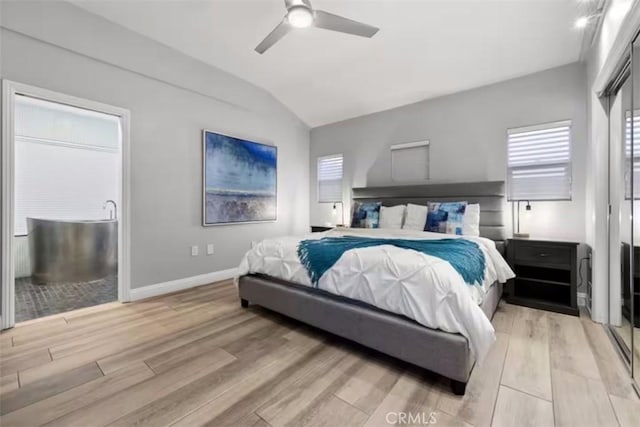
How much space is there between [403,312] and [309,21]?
7.35 feet

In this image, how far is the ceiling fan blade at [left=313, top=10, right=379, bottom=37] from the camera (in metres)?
2.13

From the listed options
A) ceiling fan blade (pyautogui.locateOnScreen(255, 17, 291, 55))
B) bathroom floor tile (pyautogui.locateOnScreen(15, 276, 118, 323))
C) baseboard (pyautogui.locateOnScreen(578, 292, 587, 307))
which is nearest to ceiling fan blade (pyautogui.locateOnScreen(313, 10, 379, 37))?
ceiling fan blade (pyautogui.locateOnScreen(255, 17, 291, 55))

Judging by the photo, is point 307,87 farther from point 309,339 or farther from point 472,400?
point 472,400

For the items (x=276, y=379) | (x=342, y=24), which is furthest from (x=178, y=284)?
(x=342, y=24)

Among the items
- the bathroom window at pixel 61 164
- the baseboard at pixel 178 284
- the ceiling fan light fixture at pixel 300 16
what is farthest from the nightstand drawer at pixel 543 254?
the bathroom window at pixel 61 164

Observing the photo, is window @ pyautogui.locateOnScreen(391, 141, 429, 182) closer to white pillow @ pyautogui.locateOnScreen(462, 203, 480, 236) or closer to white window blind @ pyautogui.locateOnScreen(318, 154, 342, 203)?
white pillow @ pyautogui.locateOnScreen(462, 203, 480, 236)

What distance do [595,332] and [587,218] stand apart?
1255 millimetres

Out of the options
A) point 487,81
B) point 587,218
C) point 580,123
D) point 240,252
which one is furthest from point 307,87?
point 587,218

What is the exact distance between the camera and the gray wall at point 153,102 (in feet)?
8.13

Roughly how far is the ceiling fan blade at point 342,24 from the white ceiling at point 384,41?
0.46 meters

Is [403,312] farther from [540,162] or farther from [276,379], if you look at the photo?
[540,162]

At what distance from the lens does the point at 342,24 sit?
221cm

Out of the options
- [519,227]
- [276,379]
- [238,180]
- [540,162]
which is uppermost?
[540,162]

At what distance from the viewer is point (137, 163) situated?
3.12 metres
